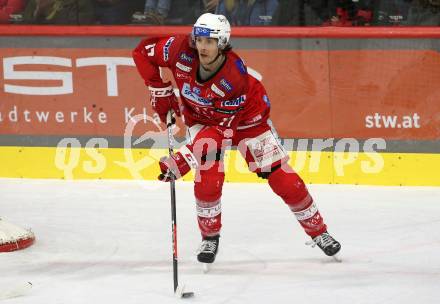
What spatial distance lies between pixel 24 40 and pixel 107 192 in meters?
1.40

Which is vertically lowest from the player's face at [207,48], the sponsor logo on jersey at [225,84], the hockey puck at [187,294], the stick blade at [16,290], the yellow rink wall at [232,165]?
the yellow rink wall at [232,165]

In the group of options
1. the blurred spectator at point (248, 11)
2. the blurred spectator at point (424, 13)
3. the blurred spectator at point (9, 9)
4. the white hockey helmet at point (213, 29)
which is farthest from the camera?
the blurred spectator at point (9, 9)

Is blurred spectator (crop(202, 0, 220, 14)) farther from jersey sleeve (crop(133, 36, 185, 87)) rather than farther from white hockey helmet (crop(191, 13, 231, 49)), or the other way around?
white hockey helmet (crop(191, 13, 231, 49))

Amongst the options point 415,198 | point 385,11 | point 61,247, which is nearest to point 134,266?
point 61,247

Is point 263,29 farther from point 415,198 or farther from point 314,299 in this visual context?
point 314,299

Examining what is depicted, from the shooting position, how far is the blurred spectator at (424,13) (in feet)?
24.4

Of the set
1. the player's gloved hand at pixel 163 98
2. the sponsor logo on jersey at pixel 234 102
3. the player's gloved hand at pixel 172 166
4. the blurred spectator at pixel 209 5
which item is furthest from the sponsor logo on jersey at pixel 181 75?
the blurred spectator at pixel 209 5

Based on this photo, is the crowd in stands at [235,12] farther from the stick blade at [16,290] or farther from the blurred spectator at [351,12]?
the stick blade at [16,290]

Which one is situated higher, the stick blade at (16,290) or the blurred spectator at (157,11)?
the blurred spectator at (157,11)

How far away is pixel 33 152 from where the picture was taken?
805cm

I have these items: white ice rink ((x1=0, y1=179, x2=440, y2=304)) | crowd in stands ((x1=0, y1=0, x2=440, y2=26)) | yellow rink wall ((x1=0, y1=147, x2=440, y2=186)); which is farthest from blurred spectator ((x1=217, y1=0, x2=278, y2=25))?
white ice rink ((x1=0, y1=179, x2=440, y2=304))

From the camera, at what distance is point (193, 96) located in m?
5.52

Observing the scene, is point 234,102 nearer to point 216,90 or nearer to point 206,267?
point 216,90

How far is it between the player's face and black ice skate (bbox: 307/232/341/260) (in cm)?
116
